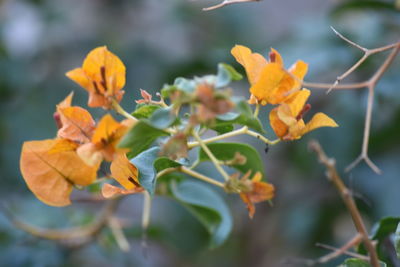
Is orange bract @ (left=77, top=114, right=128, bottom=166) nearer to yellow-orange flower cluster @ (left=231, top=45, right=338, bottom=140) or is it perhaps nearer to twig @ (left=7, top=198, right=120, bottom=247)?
yellow-orange flower cluster @ (left=231, top=45, right=338, bottom=140)

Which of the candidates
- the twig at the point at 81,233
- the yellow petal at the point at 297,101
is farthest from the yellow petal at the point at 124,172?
the twig at the point at 81,233

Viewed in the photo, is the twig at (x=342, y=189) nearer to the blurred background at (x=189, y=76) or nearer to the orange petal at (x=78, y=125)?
the orange petal at (x=78, y=125)

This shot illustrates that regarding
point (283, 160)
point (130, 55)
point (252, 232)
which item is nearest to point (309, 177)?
point (283, 160)

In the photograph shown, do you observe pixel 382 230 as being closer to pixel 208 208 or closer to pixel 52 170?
pixel 208 208

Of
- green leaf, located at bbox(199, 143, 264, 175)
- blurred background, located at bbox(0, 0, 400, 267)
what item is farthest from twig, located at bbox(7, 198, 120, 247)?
green leaf, located at bbox(199, 143, 264, 175)

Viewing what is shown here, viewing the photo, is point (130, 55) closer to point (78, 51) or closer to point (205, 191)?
point (78, 51)
